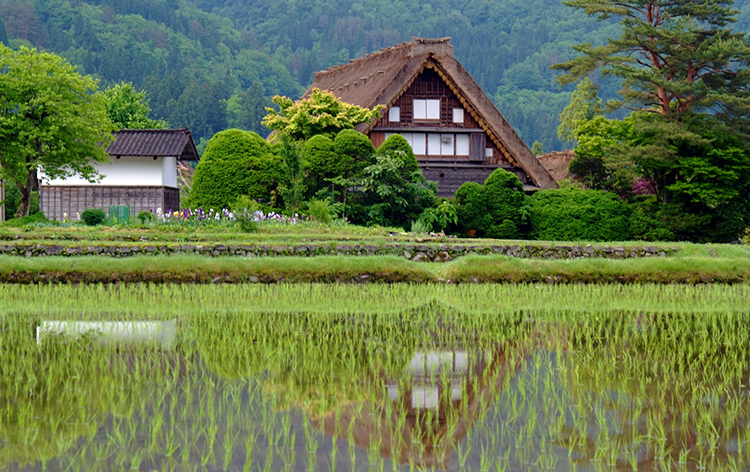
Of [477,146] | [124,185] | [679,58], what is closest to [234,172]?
[124,185]

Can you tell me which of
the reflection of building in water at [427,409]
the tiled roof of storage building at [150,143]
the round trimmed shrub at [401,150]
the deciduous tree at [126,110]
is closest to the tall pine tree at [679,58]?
the round trimmed shrub at [401,150]

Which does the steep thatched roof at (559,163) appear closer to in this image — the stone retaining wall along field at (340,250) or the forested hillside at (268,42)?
the stone retaining wall along field at (340,250)

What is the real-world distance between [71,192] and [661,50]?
26.0 meters

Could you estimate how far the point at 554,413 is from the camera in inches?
247

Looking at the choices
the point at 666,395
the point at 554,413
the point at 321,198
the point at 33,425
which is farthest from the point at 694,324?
the point at 321,198

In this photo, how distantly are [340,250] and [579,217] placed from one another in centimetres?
1474

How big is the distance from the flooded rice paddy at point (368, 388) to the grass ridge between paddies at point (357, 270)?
3.51 m

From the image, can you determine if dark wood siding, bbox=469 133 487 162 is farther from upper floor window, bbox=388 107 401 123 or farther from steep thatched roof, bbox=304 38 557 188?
upper floor window, bbox=388 107 401 123

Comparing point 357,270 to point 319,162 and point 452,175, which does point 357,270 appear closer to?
point 319,162

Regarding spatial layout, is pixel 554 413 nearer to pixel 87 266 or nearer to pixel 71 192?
pixel 87 266

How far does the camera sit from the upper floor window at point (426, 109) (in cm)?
3641

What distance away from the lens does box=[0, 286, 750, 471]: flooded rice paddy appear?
5.30 metres

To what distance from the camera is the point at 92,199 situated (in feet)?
119

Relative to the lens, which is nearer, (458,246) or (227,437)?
(227,437)
